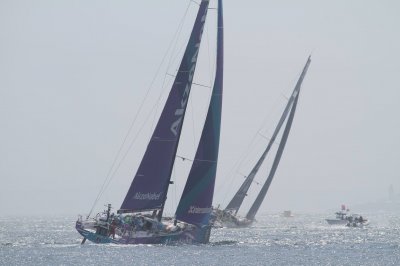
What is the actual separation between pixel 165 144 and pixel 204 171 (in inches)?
122

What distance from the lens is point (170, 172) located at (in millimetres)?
56812

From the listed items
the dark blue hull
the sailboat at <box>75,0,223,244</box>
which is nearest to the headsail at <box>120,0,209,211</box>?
the sailboat at <box>75,0,223,244</box>

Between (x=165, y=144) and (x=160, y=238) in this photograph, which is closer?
(x=160, y=238)

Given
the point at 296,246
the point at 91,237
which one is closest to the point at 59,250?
the point at 91,237

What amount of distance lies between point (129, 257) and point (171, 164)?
27.4 feet

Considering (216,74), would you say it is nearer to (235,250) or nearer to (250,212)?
(235,250)

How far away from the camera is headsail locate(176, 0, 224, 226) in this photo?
182 feet

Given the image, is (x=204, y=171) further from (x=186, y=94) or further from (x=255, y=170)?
(x=255, y=170)

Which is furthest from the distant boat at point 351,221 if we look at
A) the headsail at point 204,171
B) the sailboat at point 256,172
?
the headsail at point 204,171

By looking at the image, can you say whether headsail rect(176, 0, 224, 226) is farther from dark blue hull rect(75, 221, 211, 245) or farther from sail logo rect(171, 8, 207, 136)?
sail logo rect(171, 8, 207, 136)

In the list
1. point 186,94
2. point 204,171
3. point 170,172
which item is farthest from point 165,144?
point 186,94

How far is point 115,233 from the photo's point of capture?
54344 millimetres

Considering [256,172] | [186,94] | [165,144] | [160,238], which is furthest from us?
[256,172]

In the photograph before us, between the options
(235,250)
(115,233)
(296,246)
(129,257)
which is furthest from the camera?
(296,246)
